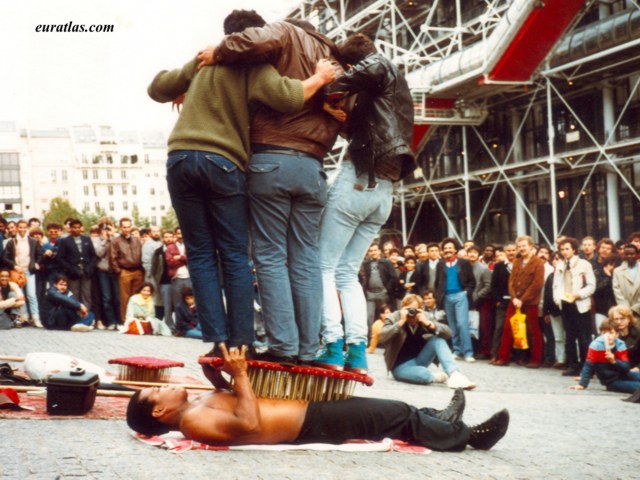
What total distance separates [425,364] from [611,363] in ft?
7.36

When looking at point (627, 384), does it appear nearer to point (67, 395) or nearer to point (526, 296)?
point (526, 296)

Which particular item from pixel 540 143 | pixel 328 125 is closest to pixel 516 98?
pixel 540 143

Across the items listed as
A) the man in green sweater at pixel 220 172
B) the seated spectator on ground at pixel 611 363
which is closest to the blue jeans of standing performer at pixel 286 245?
the man in green sweater at pixel 220 172

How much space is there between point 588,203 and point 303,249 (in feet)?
68.7

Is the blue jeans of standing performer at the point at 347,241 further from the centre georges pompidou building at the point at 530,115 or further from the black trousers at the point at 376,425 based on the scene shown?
the centre georges pompidou building at the point at 530,115

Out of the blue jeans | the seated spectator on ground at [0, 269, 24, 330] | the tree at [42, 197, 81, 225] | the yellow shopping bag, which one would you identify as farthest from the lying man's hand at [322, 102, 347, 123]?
the tree at [42, 197, 81, 225]

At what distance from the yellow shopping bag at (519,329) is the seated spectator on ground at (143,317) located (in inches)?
234

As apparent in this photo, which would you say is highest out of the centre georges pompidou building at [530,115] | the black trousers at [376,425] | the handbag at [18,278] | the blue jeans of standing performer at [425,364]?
the centre georges pompidou building at [530,115]

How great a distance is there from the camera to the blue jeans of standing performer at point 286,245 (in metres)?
5.46

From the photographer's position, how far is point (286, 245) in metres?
5.61

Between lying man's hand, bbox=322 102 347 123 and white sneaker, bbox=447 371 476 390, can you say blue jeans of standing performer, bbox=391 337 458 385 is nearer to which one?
A: white sneaker, bbox=447 371 476 390

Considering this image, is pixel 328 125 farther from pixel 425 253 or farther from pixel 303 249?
pixel 425 253

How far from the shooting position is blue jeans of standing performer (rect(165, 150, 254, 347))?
5.43 m

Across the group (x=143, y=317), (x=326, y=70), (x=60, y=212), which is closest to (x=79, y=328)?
(x=143, y=317)
